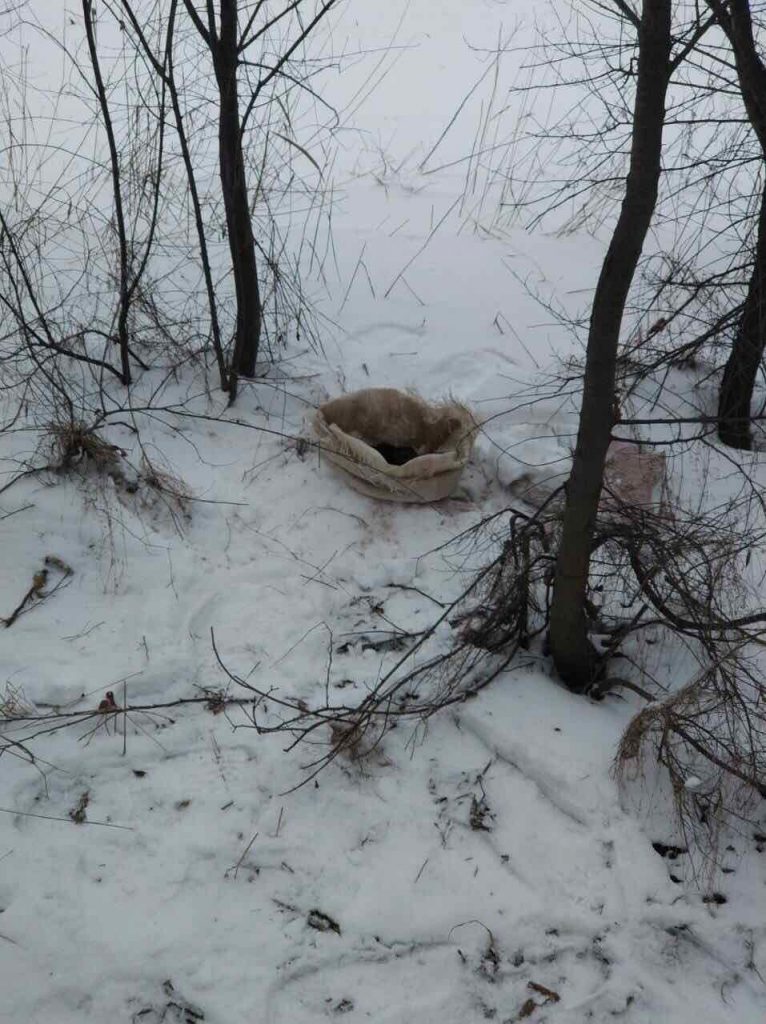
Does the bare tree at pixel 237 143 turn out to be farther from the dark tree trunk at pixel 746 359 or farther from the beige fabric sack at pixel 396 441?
the dark tree trunk at pixel 746 359

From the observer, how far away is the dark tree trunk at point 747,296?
8.48 feet

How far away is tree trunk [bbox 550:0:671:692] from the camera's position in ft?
5.39

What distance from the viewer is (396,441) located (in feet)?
11.2

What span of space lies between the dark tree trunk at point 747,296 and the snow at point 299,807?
655 mm

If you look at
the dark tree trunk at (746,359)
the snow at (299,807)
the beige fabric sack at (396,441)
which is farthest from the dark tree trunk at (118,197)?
the dark tree trunk at (746,359)

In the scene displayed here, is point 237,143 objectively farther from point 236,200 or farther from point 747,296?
point 747,296

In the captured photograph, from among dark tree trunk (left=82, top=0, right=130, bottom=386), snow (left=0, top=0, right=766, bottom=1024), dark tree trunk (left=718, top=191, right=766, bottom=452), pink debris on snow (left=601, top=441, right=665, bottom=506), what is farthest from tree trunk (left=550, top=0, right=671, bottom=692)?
dark tree trunk (left=82, top=0, right=130, bottom=386)

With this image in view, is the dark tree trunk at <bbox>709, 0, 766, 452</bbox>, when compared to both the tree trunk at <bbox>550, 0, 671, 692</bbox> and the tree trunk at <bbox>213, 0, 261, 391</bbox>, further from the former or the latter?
the tree trunk at <bbox>213, 0, 261, 391</bbox>

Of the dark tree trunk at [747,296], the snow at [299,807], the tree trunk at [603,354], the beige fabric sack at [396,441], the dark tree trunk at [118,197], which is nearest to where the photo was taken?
the tree trunk at [603,354]

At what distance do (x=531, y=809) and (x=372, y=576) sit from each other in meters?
0.97

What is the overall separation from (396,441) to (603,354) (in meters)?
1.56

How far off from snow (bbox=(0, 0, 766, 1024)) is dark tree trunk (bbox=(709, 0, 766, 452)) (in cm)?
65

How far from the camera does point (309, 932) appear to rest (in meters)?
1.88

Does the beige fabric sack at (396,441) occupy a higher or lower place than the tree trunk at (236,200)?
lower
